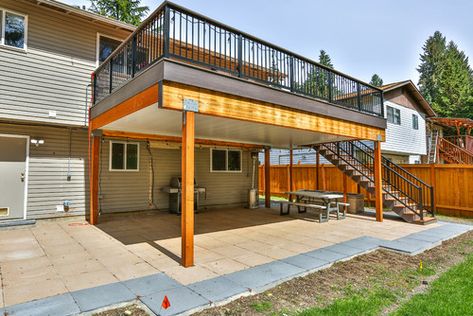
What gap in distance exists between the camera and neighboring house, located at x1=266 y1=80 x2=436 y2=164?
16172 mm

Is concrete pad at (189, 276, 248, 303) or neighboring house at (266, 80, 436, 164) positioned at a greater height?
neighboring house at (266, 80, 436, 164)

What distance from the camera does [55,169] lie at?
7.64m

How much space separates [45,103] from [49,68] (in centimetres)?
92

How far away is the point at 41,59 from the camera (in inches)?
284

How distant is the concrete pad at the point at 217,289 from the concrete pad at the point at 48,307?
4.09ft

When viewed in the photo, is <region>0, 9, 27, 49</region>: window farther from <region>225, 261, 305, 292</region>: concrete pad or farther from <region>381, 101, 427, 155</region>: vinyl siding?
<region>381, 101, 427, 155</region>: vinyl siding

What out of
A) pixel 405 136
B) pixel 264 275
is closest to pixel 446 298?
pixel 264 275

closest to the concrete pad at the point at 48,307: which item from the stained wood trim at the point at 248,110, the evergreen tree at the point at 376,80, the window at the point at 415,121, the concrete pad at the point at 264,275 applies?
the concrete pad at the point at 264,275

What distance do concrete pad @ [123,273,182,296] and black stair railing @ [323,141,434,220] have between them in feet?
23.1

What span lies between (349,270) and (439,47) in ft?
176

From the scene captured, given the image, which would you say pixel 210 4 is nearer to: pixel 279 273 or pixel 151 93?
pixel 151 93

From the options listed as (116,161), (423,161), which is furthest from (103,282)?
(423,161)

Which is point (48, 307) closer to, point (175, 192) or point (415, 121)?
point (175, 192)

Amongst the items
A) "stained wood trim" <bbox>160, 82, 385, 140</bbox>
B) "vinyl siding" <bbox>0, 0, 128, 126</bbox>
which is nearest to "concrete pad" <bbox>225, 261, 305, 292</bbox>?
"stained wood trim" <bbox>160, 82, 385, 140</bbox>
